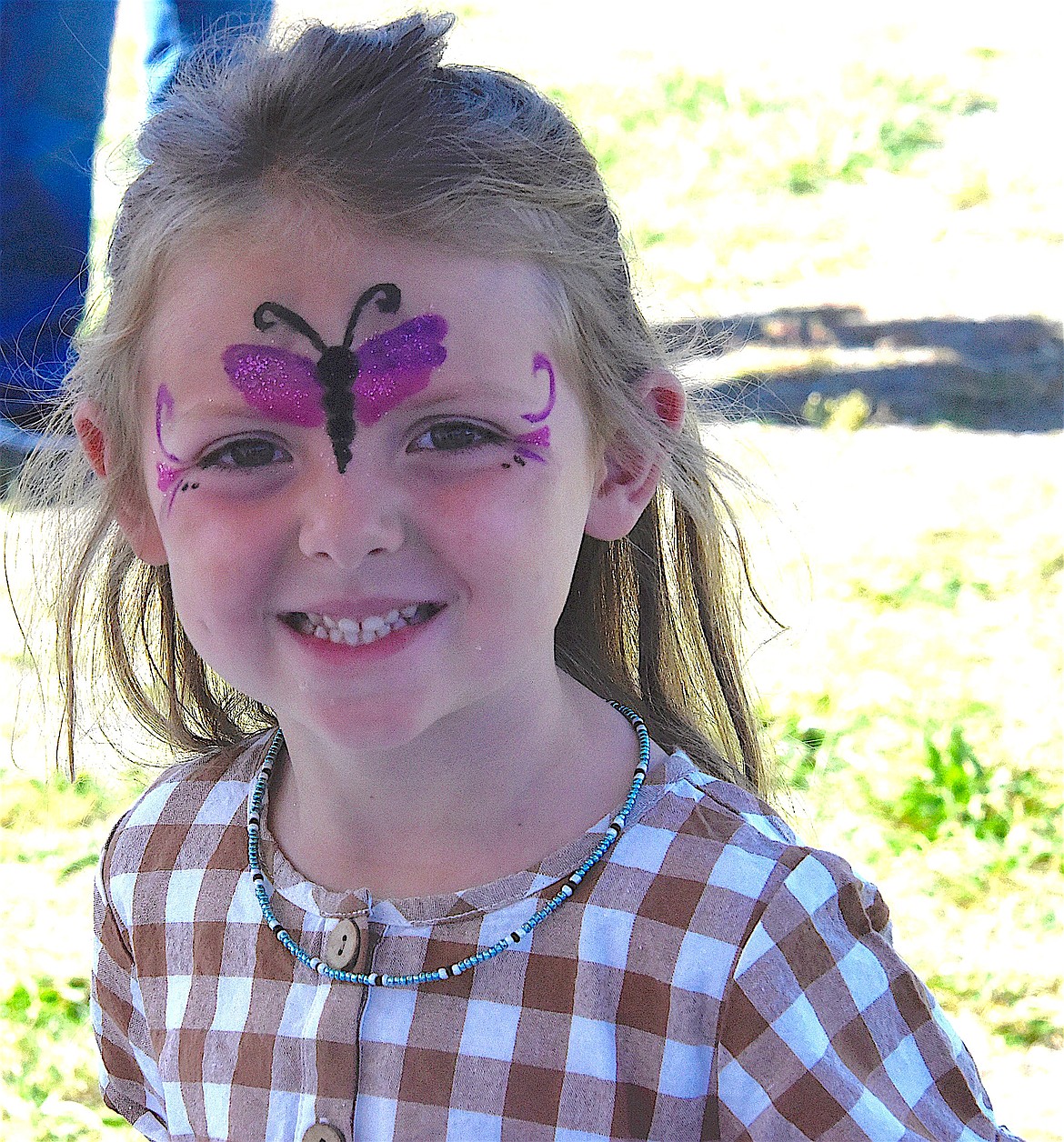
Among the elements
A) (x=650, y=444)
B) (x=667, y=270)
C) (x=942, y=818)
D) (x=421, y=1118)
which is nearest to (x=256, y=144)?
(x=650, y=444)

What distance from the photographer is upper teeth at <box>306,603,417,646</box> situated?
154cm

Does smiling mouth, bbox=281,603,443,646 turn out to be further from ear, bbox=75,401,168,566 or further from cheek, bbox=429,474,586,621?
ear, bbox=75,401,168,566

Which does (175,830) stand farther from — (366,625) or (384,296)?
(384,296)

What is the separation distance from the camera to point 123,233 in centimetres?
177

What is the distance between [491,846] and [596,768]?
148 millimetres

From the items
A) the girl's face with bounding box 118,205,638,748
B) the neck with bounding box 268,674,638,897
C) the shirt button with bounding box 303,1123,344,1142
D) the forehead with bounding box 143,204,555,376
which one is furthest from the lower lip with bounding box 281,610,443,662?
the shirt button with bounding box 303,1123,344,1142

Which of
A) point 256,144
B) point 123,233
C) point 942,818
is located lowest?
point 942,818

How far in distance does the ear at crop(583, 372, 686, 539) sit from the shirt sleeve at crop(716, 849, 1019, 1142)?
443mm

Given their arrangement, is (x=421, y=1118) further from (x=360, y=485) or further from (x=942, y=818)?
(x=942, y=818)

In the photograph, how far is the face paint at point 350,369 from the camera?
1.53 m

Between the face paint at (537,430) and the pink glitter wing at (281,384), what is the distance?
0.20 metres

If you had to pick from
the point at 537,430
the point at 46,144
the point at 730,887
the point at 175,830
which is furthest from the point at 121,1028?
the point at 46,144

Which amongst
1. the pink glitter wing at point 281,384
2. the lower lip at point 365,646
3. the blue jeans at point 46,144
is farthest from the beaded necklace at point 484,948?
the blue jeans at point 46,144

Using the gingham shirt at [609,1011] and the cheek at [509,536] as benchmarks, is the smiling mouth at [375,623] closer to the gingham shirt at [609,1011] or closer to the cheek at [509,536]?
the cheek at [509,536]
